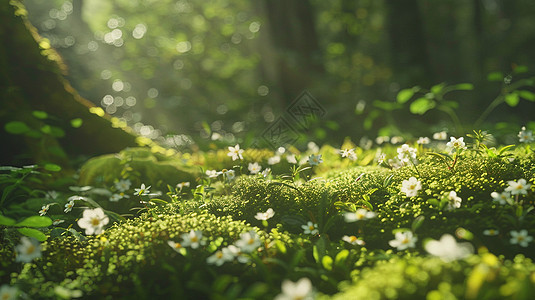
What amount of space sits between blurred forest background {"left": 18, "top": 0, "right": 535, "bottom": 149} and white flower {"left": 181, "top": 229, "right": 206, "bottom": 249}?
5.25ft

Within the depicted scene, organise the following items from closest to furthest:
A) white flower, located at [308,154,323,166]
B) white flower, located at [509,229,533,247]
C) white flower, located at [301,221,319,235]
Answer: white flower, located at [509,229,533,247]
white flower, located at [301,221,319,235]
white flower, located at [308,154,323,166]

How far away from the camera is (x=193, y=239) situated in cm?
170

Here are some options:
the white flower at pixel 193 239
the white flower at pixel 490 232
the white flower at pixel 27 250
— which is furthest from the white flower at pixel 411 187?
the white flower at pixel 27 250

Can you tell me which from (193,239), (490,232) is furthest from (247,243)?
(490,232)

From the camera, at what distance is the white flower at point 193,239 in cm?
167

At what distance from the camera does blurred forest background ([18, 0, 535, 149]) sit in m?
7.41

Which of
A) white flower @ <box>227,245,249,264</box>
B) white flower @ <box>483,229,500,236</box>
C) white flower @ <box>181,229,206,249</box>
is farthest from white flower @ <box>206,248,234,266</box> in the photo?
white flower @ <box>483,229,500,236</box>

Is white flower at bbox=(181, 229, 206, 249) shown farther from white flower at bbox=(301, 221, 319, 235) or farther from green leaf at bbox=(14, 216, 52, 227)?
green leaf at bbox=(14, 216, 52, 227)

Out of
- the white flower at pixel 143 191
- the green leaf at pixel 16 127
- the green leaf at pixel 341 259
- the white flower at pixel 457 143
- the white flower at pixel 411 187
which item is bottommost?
the green leaf at pixel 341 259

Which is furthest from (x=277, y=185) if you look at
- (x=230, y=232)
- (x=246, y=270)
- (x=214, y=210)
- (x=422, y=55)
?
(x=422, y=55)

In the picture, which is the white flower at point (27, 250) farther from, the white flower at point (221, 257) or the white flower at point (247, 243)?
the white flower at point (247, 243)

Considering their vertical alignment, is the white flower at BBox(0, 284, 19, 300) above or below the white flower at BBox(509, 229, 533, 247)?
below

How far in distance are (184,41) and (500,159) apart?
13.8m

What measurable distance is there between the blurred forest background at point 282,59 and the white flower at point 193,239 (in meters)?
1.60
